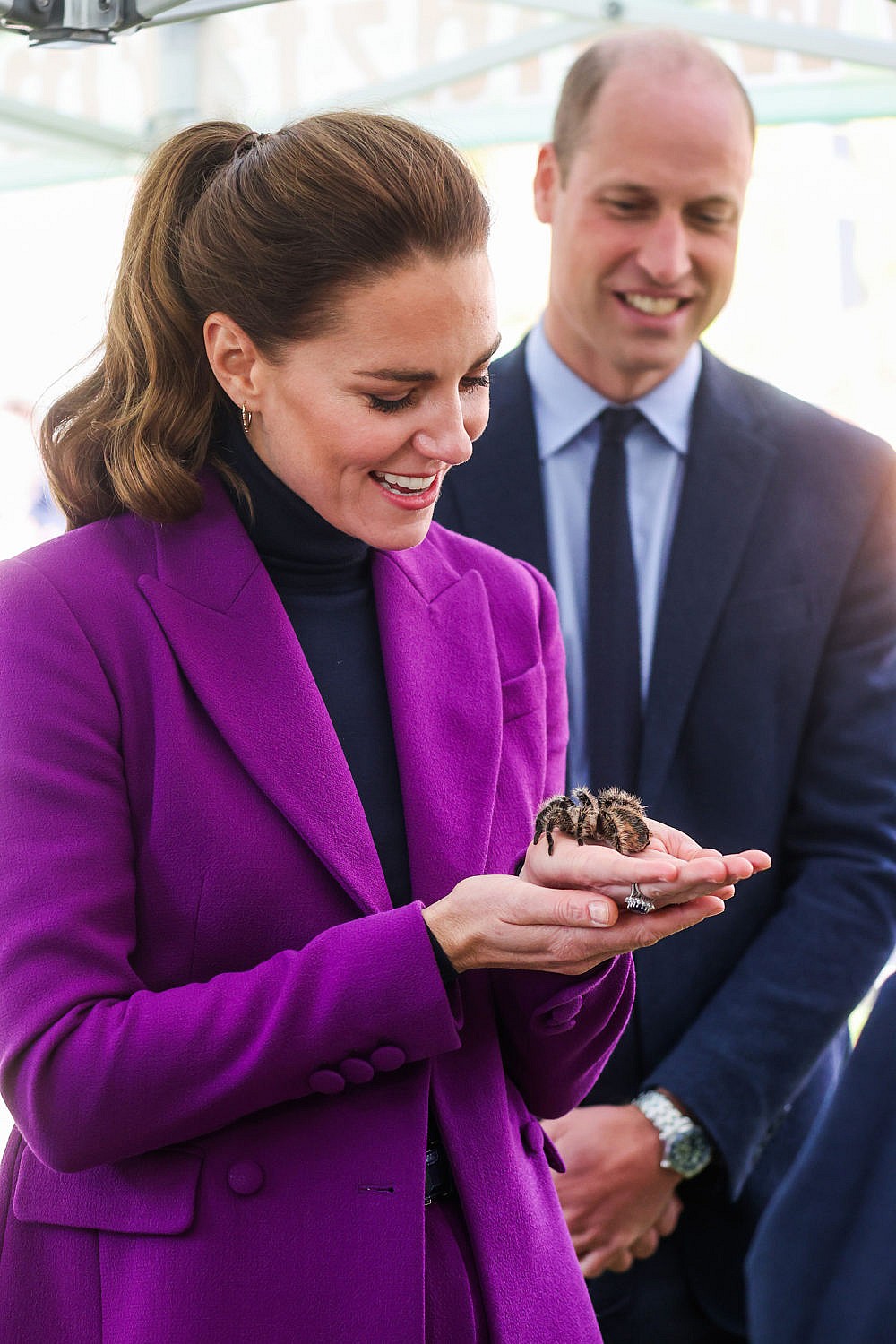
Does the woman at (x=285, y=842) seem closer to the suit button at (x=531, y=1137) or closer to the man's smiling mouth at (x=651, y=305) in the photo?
the suit button at (x=531, y=1137)

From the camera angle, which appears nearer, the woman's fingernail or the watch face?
the woman's fingernail

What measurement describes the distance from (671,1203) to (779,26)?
3.07m

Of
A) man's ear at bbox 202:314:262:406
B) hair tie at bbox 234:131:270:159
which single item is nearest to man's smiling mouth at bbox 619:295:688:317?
hair tie at bbox 234:131:270:159

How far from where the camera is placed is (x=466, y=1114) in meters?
1.83

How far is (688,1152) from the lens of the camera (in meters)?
2.64

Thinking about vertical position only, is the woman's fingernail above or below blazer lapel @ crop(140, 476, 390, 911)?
below

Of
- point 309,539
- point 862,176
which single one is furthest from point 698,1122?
point 862,176

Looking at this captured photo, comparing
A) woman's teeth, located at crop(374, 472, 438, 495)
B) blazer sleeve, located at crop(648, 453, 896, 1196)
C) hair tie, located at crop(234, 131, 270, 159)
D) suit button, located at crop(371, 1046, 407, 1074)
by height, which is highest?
hair tie, located at crop(234, 131, 270, 159)

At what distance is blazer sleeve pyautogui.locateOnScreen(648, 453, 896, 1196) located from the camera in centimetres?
266

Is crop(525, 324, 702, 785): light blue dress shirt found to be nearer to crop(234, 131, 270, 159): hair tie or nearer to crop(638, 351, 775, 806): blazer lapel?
crop(638, 351, 775, 806): blazer lapel

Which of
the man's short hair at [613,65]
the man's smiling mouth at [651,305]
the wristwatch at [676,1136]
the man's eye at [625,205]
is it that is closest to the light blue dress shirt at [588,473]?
the man's smiling mouth at [651,305]

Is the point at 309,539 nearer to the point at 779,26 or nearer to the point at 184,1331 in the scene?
the point at 184,1331

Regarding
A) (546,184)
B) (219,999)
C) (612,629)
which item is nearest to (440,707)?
(219,999)

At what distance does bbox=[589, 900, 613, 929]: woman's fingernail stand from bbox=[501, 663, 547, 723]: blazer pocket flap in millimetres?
474
